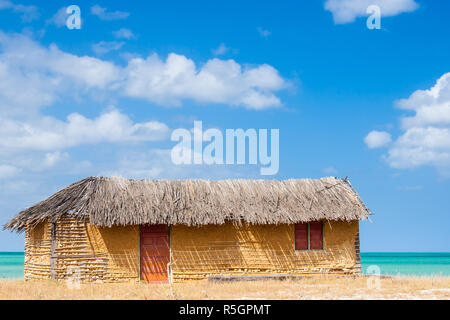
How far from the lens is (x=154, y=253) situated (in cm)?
1819

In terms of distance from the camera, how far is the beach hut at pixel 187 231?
17.6 metres

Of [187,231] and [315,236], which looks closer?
[187,231]

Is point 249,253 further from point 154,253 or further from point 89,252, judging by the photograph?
point 89,252

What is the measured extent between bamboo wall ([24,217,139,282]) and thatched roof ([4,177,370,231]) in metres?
0.54

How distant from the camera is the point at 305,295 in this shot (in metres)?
13.6

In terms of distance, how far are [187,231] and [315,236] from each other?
4.38m

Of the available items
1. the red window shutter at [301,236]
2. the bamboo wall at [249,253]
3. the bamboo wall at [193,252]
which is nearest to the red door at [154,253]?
the bamboo wall at [193,252]

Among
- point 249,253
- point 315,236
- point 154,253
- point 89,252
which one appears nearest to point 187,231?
point 154,253

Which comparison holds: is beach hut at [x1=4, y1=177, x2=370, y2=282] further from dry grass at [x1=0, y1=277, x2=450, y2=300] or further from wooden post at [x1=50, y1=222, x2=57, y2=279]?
dry grass at [x1=0, y1=277, x2=450, y2=300]

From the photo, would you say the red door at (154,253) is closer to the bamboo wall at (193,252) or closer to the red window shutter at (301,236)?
the bamboo wall at (193,252)

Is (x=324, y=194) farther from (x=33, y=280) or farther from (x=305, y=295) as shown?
(x=33, y=280)

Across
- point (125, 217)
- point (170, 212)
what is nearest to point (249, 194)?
point (170, 212)
